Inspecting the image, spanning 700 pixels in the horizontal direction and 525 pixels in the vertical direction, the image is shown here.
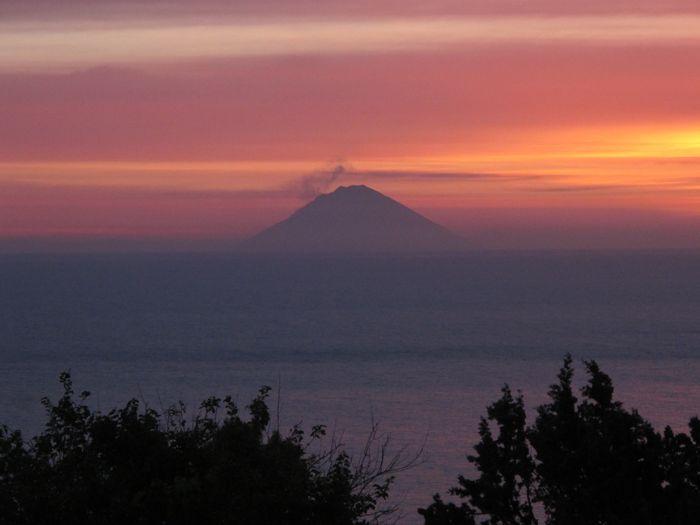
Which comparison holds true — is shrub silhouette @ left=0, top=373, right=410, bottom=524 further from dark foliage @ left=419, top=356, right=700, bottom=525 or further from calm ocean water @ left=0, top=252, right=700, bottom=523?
calm ocean water @ left=0, top=252, right=700, bottom=523

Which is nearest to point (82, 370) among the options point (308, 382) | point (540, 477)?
point (308, 382)

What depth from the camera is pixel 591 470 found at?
39.8 ft

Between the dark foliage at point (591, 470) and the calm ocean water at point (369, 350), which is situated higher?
the calm ocean water at point (369, 350)

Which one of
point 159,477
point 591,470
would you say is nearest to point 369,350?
point 591,470

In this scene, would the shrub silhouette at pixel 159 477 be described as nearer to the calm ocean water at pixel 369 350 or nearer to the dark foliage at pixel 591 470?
the dark foliage at pixel 591 470

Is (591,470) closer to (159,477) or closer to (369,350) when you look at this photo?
(159,477)

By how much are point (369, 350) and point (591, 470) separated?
6320 cm

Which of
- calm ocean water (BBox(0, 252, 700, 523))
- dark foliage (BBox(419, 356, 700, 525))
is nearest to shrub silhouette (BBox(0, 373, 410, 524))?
dark foliage (BBox(419, 356, 700, 525))

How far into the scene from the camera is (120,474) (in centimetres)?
891

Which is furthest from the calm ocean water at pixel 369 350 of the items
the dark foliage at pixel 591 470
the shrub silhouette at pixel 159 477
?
the shrub silhouette at pixel 159 477

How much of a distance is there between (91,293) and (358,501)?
148157mm

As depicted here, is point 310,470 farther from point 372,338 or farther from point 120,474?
point 372,338

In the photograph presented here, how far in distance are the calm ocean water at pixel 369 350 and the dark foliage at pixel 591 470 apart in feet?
56.0

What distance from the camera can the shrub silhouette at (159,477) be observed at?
844cm
